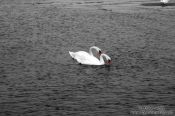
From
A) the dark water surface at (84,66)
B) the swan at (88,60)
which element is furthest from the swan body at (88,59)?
the dark water surface at (84,66)

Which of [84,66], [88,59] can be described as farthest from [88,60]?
[84,66]

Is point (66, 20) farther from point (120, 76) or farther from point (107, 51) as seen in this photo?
point (120, 76)

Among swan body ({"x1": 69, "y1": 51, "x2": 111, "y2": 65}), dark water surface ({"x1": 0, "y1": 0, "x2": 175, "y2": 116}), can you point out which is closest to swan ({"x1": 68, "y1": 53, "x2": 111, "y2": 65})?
swan body ({"x1": 69, "y1": 51, "x2": 111, "y2": 65})

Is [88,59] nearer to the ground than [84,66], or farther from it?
farther from it

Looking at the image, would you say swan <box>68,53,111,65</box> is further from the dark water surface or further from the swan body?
the dark water surface

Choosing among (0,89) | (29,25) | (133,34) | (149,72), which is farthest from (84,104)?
(29,25)

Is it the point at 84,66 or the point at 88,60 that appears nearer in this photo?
the point at 84,66

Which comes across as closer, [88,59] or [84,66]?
[84,66]

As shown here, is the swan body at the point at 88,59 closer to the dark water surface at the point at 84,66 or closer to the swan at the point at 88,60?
the swan at the point at 88,60

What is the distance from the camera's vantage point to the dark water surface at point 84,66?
2906 cm

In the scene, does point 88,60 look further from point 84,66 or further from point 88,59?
point 84,66

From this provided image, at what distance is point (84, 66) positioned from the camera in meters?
38.1

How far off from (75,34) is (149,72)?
16.6m

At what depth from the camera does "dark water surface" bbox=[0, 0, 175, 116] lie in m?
29.1
